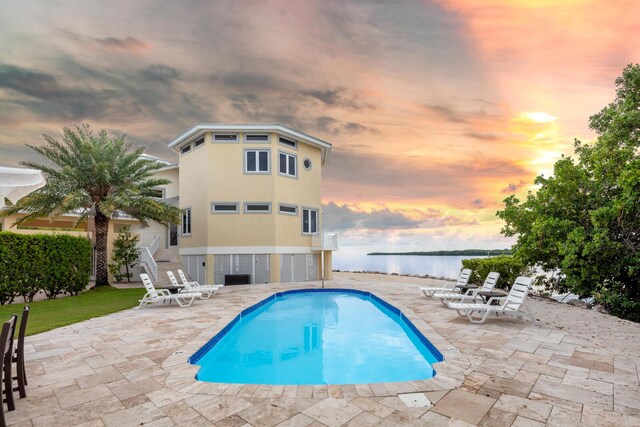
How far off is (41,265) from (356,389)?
14.4 metres

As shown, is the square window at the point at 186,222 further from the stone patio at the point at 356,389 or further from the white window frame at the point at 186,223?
the stone patio at the point at 356,389

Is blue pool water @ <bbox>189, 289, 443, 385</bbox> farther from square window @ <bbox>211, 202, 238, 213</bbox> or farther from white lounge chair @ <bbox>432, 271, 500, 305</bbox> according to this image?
square window @ <bbox>211, 202, 238, 213</bbox>

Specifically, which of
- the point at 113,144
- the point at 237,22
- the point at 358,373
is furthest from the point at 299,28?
the point at 358,373

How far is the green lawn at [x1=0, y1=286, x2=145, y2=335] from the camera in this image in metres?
8.74

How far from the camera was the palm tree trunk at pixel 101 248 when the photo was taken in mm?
16484

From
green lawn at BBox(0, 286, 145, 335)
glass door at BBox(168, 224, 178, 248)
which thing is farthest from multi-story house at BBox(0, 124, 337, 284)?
green lawn at BBox(0, 286, 145, 335)

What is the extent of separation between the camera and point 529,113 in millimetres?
16516

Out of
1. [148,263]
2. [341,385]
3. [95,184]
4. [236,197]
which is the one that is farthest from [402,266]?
[341,385]

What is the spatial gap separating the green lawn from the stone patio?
1.77 metres

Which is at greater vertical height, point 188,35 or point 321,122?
point 188,35

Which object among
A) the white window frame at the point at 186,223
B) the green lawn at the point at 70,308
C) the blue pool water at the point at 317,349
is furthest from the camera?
the white window frame at the point at 186,223

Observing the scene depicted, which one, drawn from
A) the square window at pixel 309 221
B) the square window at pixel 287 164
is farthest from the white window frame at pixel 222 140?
the square window at pixel 309 221

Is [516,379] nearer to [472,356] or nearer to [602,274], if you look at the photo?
[472,356]

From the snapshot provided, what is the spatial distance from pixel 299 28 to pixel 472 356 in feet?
48.6
